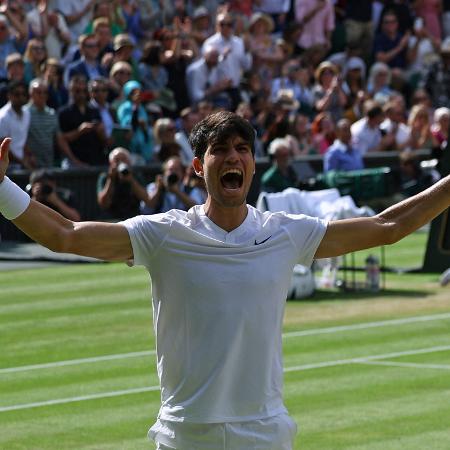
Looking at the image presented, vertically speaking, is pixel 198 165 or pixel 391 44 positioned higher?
pixel 391 44

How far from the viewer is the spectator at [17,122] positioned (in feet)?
64.3

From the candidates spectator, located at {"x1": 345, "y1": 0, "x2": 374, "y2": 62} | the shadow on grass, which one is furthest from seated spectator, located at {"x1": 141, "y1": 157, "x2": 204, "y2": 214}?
spectator, located at {"x1": 345, "y1": 0, "x2": 374, "y2": 62}

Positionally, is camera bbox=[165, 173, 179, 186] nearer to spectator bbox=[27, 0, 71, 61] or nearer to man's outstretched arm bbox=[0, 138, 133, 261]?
spectator bbox=[27, 0, 71, 61]

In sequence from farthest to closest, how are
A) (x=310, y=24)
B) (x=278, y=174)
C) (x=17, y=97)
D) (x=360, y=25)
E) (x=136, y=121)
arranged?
(x=360, y=25) → (x=310, y=24) → (x=136, y=121) → (x=17, y=97) → (x=278, y=174)

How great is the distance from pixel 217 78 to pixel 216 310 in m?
19.8

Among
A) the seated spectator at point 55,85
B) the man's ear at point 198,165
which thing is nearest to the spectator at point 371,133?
the seated spectator at point 55,85

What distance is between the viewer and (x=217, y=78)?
24.6 meters

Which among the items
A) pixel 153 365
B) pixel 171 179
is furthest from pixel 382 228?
pixel 171 179

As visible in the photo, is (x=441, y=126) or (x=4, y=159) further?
(x=441, y=126)

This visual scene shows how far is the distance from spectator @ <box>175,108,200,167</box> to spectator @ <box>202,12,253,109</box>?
2282 mm

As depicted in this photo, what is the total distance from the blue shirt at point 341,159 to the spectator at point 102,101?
3.43m

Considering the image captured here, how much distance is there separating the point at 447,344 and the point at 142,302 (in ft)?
13.2

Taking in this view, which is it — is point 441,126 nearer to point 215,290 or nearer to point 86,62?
point 86,62

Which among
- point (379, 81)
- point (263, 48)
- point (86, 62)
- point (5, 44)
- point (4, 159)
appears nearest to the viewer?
point (4, 159)
